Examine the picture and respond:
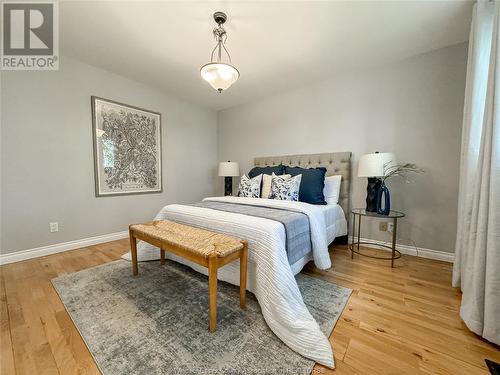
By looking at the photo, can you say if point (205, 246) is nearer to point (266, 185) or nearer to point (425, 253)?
point (266, 185)

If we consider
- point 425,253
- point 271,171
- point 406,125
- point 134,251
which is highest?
point 406,125

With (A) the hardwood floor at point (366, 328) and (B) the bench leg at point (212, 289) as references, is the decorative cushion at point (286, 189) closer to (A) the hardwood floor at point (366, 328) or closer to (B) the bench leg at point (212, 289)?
(A) the hardwood floor at point (366, 328)

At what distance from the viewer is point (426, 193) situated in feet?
7.79

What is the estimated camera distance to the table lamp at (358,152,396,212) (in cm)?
218

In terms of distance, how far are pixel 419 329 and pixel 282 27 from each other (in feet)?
8.46

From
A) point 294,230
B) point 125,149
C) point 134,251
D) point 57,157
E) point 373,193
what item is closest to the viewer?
point 294,230

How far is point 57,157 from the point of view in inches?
96.5

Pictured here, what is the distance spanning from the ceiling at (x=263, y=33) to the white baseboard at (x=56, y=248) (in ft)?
7.42

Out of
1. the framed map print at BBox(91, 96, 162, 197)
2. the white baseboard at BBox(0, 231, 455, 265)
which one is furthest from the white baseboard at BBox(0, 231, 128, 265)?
the framed map print at BBox(91, 96, 162, 197)

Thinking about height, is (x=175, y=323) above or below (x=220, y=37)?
below

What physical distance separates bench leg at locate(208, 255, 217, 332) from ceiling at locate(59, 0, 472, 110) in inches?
78.3

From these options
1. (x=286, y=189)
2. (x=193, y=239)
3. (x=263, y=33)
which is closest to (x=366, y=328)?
(x=193, y=239)

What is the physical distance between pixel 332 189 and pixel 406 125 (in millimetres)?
1119

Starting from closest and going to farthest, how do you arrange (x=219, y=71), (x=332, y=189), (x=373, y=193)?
1. (x=219, y=71)
2. (x=373, y=193)
3. (x=332, y=189)
